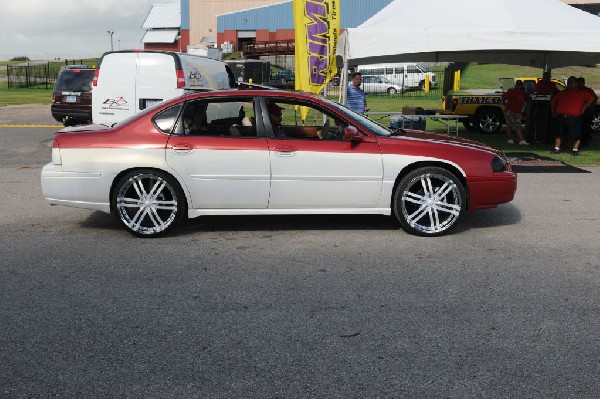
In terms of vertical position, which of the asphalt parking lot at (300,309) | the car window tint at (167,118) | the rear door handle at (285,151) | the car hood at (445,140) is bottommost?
the asphalt parking lot at (300,309)

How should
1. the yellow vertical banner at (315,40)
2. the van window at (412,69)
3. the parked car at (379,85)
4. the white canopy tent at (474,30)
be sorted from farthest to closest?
the van window at (412,69) < the parked car at (379,85) < the yellow vertical banner at (315,40) < the white canopy tent at (474,30)

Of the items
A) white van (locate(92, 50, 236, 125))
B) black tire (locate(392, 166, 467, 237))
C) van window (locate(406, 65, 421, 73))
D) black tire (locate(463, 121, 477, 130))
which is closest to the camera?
black tire (locate(392, 166, 467, 237))

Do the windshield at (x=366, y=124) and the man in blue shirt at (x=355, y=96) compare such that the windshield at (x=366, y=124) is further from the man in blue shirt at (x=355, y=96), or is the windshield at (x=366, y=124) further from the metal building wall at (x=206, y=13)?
the metal building wall at (x=206, y=13)

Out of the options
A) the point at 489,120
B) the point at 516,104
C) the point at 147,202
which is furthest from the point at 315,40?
the point at 147,202

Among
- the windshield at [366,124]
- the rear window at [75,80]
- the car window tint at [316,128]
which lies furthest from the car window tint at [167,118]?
the rear window at [75,80]

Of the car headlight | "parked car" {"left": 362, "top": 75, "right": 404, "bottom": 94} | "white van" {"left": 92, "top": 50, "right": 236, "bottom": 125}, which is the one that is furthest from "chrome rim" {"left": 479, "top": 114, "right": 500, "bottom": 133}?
"parked car" {"left": 362, "top": 75, "right": 404, "bottom": 94}

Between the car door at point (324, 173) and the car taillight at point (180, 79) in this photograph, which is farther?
the car taillight at point (180, 79)

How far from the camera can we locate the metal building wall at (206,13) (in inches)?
2931

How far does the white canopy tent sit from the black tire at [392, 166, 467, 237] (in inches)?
257

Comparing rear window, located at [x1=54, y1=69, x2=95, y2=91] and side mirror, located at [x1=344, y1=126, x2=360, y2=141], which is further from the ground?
rear window, located at [x1=54, y1=69, x2=95, y2=91]

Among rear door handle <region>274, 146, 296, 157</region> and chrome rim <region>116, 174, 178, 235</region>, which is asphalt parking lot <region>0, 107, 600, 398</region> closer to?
chrome rim <region>116, 174, 178, 235</region>

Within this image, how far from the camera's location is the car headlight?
6.80 meters

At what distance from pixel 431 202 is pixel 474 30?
7182mm

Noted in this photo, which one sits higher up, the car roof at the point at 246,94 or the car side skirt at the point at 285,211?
the car roof at the point at 246,94
